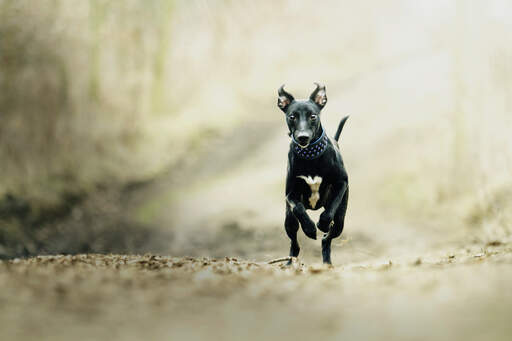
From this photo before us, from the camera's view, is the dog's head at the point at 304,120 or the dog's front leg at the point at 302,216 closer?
the dog's head at the point at 304,120

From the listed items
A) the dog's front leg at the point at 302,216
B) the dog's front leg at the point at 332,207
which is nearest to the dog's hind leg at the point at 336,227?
the dog's front leg at the point at 332,207

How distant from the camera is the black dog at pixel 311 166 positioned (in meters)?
4.98

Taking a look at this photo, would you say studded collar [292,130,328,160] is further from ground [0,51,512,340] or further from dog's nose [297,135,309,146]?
ground [0,51,512,340]

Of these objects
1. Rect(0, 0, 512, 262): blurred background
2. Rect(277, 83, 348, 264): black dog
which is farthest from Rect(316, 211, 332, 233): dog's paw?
Rect(0, 0, 512, 262): blurred background

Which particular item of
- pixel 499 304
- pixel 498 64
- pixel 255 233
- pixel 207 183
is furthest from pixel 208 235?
pixel 499 304

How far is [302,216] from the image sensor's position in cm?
509

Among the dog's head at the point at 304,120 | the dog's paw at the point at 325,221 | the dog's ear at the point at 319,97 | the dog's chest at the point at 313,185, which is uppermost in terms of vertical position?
the dog's ear at the point at 319,97

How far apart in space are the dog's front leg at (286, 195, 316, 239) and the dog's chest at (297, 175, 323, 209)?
16cm

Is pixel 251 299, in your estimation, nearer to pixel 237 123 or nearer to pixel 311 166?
pixel 311 166

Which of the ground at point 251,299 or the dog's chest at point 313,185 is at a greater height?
the dog's chest at point 313,185

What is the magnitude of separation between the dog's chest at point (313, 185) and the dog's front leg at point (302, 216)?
0.51 ft

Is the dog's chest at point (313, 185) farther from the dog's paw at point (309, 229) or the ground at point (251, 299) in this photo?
the ground at point (251, 299)

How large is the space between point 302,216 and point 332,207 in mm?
348

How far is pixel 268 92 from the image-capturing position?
17750 mm
